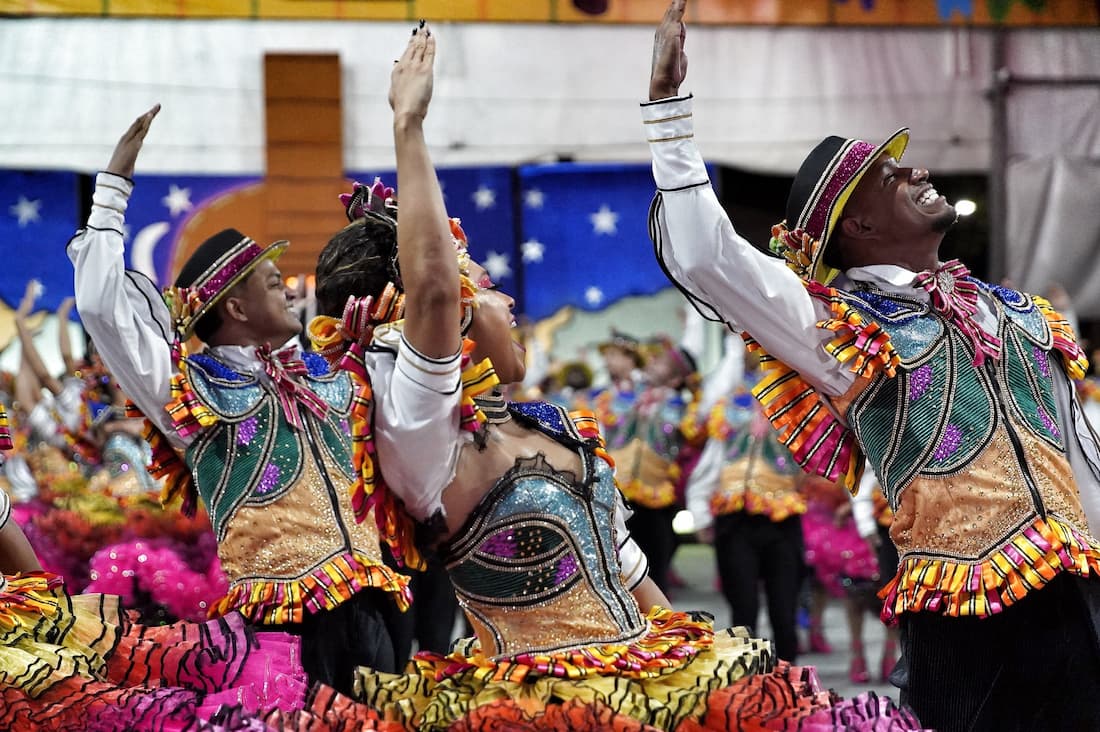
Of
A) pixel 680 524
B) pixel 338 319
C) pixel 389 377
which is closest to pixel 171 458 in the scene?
pixel 338 319

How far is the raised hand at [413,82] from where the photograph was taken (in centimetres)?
259

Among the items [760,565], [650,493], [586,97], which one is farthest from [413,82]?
[586,97]

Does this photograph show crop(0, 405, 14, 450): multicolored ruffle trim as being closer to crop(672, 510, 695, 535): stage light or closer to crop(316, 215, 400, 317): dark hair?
crop(316, 215, 400, 317): dark hair

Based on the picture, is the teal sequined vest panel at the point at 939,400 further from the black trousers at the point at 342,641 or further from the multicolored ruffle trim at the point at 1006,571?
the black trousers at the point at 342,641

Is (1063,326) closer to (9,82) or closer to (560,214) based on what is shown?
(560,214)

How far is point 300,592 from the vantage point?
14.6 ft

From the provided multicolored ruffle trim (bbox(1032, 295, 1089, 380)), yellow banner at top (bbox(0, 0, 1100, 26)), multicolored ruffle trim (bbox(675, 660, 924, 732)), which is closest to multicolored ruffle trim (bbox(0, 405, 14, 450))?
multicolored ruffle trim (bbox(675, 660, 924, 732))

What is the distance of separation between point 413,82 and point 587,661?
1.08m

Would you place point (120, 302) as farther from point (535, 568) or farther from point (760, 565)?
point (760, 565)

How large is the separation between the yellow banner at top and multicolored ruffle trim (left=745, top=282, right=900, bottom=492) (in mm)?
11336

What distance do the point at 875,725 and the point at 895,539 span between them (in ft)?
2.68

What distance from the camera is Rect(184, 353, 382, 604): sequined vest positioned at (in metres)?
4.53

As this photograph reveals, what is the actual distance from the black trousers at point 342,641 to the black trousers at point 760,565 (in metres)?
4.11

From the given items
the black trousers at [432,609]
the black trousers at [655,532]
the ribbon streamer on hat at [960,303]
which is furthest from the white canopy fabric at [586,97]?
the ribbon streamer on hat at [960,303]
